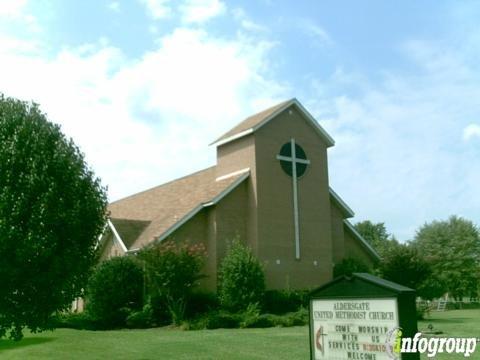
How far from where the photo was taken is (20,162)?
50.5ft

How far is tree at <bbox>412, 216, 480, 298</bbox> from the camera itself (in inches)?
2581

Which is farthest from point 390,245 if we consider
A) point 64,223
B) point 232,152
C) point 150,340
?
point 64,223

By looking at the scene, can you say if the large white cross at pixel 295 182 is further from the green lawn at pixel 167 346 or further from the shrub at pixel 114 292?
the green lawn at pixel 167 346

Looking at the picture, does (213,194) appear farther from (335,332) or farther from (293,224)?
(335,332)

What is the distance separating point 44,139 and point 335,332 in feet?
34.0

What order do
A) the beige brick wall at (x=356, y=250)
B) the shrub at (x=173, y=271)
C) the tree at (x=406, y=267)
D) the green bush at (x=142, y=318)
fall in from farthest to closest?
the beige brick wall at (x=356, y=250)
the tree at (x=406, y=267)
the green bush at (x=142, y=318)
the shrub at (x=173, y=271)

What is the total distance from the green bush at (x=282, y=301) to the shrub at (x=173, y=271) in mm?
4886

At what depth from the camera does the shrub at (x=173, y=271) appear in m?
29.3

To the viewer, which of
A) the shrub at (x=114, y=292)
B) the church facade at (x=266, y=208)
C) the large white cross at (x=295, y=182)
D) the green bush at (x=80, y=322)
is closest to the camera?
the green bush at (x=80, y=322)

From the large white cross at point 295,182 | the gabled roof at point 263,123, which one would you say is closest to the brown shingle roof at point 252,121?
the gabled roof at point 263,123

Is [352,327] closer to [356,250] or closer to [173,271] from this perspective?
[173,271]

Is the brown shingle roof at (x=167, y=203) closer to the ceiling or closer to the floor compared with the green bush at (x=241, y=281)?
closer to the ceiling

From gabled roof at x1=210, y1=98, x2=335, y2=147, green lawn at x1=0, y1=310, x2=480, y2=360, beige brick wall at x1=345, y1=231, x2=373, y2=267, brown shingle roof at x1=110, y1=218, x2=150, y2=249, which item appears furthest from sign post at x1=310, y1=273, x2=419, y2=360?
beige brick wall at x1=345, y1=231, x2=373, y2=267

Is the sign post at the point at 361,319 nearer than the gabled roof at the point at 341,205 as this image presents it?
Yes
